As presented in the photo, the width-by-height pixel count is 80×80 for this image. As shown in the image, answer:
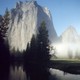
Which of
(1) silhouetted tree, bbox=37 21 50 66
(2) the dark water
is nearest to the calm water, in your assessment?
(2) the dark water

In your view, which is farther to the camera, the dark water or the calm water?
the calm water

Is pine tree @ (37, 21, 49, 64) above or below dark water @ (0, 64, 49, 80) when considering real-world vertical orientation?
above

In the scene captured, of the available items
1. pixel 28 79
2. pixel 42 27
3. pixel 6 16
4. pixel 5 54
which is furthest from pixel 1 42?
pixel 28 79

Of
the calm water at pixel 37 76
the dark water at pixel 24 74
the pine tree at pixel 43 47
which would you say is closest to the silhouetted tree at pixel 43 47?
the pine tree at pixel 43 47

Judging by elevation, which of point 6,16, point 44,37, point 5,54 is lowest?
point 5,54

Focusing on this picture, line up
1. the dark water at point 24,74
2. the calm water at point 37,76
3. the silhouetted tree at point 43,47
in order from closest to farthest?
1. the dark water at point 24,74
2. the calm water at point 37,76
3. the silhouetted tree at point 43,47

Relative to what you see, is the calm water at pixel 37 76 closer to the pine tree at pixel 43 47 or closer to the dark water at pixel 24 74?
the dark water at pixel 24 74

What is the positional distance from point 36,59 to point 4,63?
20.5 m

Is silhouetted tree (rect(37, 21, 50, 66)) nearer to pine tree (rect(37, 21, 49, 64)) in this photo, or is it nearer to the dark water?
pine tree (rect(37, 21, 49, 64))

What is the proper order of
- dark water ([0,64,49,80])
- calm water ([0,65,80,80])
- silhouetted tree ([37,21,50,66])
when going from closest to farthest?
1. dark water ([0,64,49,80])
2. calm water ([0,65,80,80])
3. silhouetted tree ([37,21,50,66])

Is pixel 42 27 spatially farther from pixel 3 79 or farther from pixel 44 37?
pixel 3 79

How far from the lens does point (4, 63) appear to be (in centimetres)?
6938

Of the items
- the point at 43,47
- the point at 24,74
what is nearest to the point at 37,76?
the point at 24,74

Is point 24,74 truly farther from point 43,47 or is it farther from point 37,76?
point 43,47
